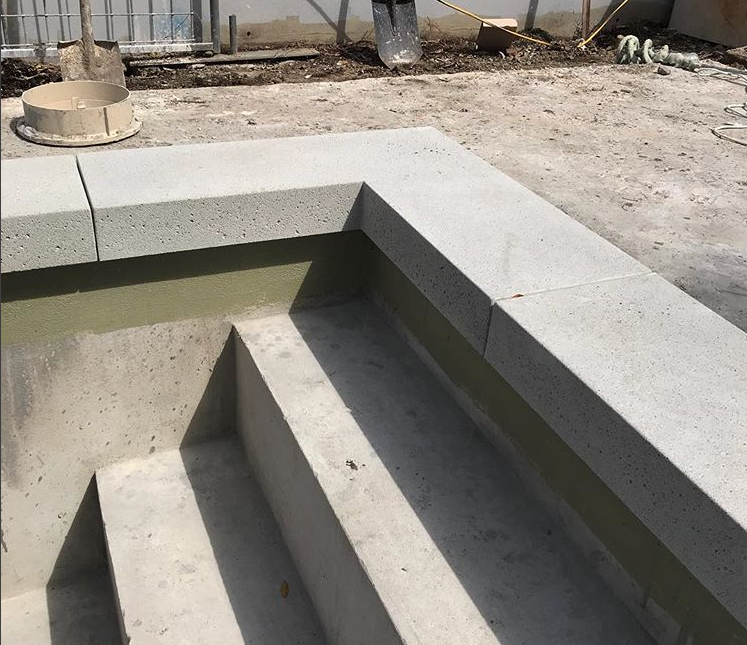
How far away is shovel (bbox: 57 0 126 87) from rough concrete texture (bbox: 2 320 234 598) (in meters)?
3.28

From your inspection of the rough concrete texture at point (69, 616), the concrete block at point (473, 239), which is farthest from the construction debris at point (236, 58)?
the rough concrete texture at point (69, 616)

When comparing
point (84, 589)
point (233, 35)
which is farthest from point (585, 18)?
point (84, 589)

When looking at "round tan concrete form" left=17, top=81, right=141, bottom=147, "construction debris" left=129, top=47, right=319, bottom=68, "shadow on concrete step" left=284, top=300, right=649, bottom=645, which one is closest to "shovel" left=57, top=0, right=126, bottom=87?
"construction debris" left=129, top=47, right=319, bottom=68

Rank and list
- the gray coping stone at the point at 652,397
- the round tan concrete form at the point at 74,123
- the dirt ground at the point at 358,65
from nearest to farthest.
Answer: the gray coping stone at the point at 652,397
the round tan concrete form at the point at 74,123
the dirt ground at the point at 358,65

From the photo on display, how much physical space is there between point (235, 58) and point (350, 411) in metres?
5.04

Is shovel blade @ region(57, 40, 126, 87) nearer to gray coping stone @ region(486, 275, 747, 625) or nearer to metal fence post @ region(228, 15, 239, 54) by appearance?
metal fence post @ region(228, 15, 239, 54)

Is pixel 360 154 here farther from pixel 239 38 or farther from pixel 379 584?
pixel 239 38

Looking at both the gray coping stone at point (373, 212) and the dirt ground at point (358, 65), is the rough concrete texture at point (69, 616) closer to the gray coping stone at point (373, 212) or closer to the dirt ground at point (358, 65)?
the gray coping stone at point (373, 212)

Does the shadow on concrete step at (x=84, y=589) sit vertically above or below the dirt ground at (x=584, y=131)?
below

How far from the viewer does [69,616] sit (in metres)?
3.22

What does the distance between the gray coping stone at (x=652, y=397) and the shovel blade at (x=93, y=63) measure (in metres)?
4.59

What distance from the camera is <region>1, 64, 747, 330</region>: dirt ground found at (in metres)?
3.22

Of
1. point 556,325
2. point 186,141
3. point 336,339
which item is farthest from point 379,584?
point 186,141

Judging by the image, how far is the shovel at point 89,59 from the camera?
5.55 meters
